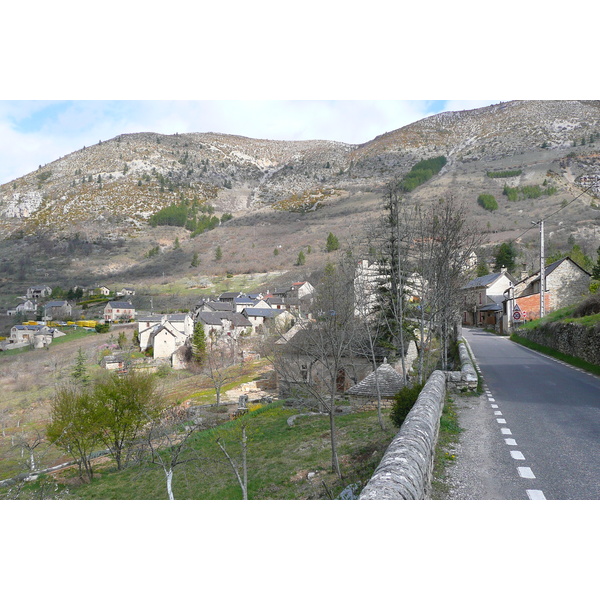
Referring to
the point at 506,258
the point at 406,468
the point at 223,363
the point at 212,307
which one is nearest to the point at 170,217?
the point at 212,307

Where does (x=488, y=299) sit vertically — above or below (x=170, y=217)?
below

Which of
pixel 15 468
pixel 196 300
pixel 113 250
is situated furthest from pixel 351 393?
pixel 113 250

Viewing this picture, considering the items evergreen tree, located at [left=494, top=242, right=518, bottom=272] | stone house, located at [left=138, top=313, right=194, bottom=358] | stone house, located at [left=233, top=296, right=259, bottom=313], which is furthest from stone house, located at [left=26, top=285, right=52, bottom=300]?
evergreen tree, located at [left=494, top=242, right=518, bottom=272]

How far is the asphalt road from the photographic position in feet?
14.9

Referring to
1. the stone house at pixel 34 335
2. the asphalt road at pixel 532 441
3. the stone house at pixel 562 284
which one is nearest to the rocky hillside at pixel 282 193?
the stone house at pixel 562 284

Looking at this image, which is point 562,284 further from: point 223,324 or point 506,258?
point 223,324

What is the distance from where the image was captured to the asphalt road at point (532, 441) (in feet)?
14.9

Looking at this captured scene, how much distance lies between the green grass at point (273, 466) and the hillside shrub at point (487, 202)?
100 metres

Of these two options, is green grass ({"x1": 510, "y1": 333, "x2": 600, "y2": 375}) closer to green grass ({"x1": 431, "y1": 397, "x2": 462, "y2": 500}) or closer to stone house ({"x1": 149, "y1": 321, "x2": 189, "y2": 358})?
green grass ({"x1": 431, "y1": 397, "x2": 462, "y2": 500})

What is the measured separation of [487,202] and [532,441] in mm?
110425

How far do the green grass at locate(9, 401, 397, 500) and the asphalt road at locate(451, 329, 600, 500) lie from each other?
234cm

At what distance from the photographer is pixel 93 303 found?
5609cm

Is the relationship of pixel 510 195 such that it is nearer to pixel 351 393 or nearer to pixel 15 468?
pixel 351 393

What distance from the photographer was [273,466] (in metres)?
12.2
